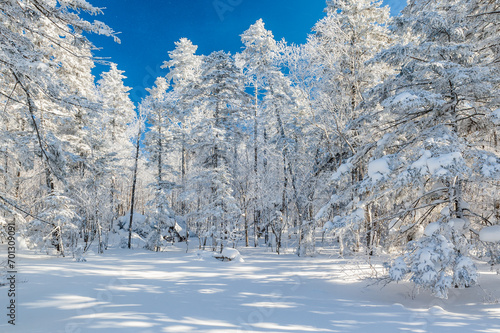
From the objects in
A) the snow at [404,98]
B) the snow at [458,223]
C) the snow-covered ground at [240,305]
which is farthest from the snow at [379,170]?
the snow-covered ground at [240,305]

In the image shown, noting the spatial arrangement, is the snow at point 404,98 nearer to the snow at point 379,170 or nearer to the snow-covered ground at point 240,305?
the snow at point 379,170

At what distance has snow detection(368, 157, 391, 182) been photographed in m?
5.63

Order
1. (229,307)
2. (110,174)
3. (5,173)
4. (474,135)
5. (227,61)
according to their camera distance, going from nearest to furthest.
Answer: (229,307)
(474,135)
(5,173)
(227,61)
(110,174)

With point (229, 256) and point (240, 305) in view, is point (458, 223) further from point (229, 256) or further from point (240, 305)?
point (229, 256)

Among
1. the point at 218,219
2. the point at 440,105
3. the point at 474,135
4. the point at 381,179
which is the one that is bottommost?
the point at 218,219

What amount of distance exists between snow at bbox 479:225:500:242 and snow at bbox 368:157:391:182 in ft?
7.24

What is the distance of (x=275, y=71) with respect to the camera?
696 inches

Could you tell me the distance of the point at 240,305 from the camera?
5.79m

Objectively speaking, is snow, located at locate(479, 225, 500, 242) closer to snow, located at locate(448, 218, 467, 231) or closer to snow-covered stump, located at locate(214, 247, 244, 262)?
snow, located at locate(448, 218, 467, 231)

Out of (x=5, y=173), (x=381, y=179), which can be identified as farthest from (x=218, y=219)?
(x=381, y=179)

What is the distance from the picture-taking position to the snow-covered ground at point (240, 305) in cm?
452

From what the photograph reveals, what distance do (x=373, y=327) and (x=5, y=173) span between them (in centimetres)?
1130

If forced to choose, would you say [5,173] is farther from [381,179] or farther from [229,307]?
[381,179]

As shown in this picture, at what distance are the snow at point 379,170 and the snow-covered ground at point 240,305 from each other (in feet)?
8.84
